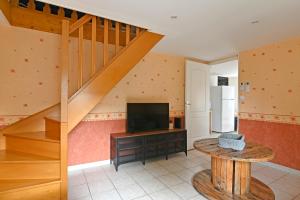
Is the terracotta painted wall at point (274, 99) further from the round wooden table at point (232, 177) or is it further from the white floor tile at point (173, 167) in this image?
the white floor tile at point (173, 167)

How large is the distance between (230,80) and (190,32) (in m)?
5.22

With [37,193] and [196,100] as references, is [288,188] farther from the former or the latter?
[37,193]

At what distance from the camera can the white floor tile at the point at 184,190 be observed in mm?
2051

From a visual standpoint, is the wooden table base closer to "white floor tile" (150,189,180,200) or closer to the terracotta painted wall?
"white floor tile" (150,189,180,200)

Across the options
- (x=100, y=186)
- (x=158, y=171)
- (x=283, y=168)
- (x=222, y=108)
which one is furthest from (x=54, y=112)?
(x=222, y=108)

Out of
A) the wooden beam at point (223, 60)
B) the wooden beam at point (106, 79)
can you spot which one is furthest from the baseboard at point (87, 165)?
the wooden beam at point (223, 60)

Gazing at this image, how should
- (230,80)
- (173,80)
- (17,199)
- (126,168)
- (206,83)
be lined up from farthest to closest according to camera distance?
1. (230,80)
2. (206,83)
3. (173,80)
4. (126,168)
5. (17,199)

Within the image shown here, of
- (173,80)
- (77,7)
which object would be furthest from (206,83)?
(77,7)

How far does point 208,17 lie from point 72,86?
2.26 metres

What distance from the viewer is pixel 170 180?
7.98 feet

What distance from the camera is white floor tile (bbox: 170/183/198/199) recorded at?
6.73ft

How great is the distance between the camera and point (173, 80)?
3.80 metres

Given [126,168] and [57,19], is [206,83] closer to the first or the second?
[126,168]

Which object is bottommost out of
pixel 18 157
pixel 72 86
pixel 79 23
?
pixel 18 157
